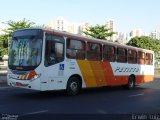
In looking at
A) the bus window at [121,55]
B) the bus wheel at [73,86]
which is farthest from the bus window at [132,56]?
the bus wheel at [73,86]

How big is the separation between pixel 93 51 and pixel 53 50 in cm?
351

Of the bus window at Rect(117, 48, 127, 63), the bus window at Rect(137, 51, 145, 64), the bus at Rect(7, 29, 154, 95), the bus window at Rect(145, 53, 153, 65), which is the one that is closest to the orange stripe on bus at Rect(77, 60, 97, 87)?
the bus at Rect(7, 29, 154, 95)

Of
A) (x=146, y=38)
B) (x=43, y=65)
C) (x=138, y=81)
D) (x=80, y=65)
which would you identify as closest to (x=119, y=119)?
(x=43, y=65)

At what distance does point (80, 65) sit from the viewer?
17.4m

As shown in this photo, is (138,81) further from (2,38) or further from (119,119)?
(2,38)

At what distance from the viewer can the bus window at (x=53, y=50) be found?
15.3 m

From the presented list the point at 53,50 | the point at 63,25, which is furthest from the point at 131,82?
the point at 63,25

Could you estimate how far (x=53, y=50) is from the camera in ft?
51.3

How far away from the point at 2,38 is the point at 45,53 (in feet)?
136

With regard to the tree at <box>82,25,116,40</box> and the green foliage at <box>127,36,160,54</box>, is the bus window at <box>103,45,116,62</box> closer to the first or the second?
the tree at <box>82,25,116,40</box>

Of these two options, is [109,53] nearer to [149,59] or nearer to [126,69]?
[126,69]

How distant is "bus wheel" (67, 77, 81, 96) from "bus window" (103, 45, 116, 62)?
302 centimetres

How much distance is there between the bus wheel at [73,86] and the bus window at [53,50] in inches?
49.4

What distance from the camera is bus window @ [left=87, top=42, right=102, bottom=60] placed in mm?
18234
